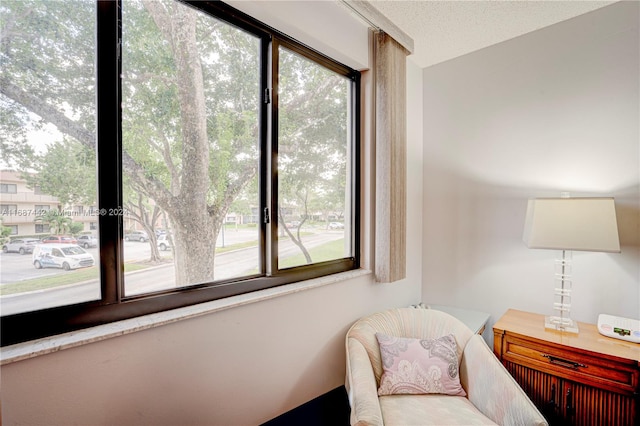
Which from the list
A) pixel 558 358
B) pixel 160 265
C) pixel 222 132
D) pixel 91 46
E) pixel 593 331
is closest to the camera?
pixel 91 46

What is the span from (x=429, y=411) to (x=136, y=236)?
1570mm

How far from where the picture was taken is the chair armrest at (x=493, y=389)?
1.21 m

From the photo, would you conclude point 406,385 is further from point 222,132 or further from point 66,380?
point 222,132

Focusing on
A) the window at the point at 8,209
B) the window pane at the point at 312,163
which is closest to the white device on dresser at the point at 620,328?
the window pane at the point at 312,163

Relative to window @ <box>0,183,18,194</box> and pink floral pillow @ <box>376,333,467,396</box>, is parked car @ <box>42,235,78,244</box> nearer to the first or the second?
window @ <box>0,183,18,194</box>

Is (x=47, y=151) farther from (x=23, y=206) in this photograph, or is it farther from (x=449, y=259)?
(x=449, y=259)

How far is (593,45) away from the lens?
1.81 meters

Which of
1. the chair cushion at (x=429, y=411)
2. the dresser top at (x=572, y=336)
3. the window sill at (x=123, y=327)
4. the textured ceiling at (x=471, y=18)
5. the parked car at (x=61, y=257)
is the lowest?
the chair cushion at (x=429, y=411)

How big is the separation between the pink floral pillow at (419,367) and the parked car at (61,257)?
149 cm

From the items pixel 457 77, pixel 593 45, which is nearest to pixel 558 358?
pixel 593 45

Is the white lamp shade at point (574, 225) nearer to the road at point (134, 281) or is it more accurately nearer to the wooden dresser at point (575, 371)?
the wooden dresser at point (575, 371)

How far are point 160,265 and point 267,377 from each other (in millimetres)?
781

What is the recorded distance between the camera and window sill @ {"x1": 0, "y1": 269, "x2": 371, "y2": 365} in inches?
33.9

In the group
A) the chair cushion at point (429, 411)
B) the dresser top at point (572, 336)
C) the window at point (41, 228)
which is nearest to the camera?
the window at point (41, 228)
